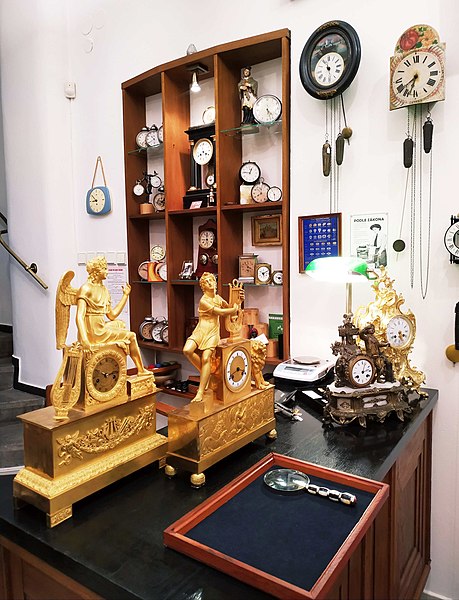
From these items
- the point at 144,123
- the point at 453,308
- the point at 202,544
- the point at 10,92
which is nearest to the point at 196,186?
the point at 144,123

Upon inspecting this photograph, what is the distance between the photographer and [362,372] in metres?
1.65

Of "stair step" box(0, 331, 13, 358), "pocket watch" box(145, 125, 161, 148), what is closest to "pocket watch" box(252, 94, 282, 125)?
"pocket watch" box(145, 125, 161, 148)

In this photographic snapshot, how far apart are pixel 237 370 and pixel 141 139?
85.9 inches

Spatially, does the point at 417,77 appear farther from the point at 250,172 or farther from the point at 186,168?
the point at 186,168

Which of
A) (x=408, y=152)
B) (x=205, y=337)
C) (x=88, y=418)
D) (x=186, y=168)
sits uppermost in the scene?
(x=186, y=168)

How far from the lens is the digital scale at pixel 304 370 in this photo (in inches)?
80.5

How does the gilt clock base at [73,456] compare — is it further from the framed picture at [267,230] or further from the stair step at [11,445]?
the stair step at [11,445]

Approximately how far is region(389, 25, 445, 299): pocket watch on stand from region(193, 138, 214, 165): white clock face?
110 centimetres

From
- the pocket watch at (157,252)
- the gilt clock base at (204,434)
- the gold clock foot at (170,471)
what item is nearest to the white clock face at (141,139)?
the pocket watch at (157,252)

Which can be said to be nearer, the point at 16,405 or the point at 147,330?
the point at 147,330

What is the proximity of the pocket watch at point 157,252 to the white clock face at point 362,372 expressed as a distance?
1.75 meters

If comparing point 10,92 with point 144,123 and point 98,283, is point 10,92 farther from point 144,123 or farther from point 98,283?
point 98,283

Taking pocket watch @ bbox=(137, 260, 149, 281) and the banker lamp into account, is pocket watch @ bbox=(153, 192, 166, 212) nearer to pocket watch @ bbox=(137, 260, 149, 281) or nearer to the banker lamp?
pocket watch @ bbox=(137, 260, 149, 281)

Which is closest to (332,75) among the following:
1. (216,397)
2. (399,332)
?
(399,332)
